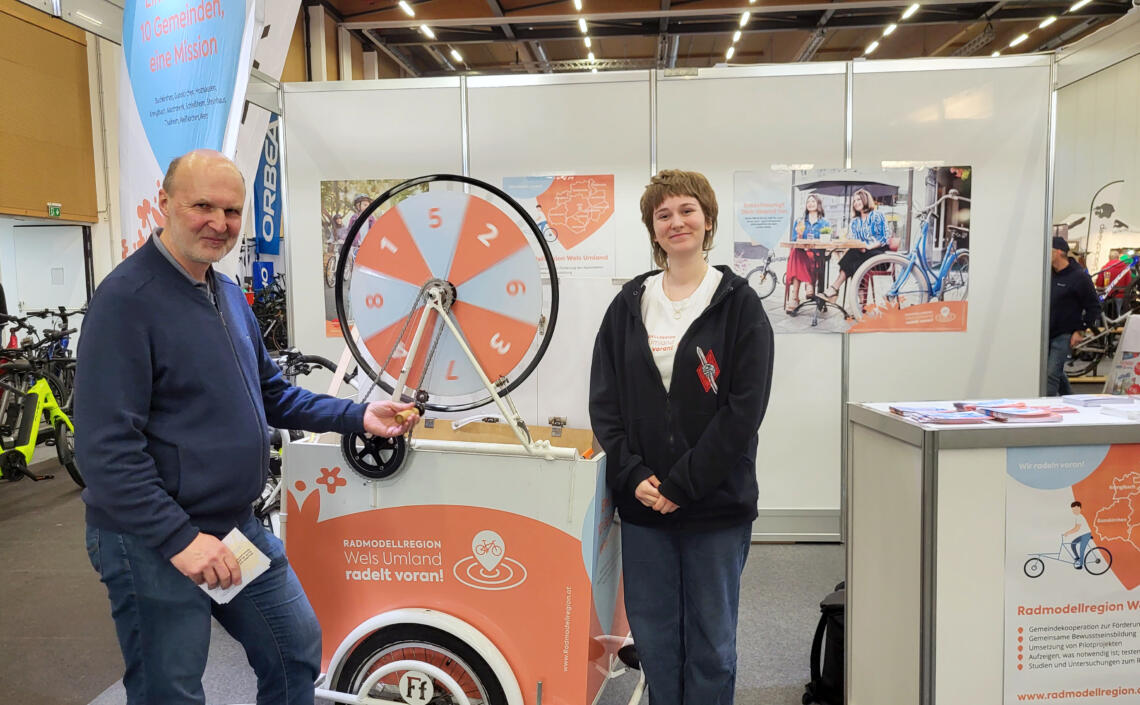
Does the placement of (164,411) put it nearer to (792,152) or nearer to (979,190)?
(792,152)

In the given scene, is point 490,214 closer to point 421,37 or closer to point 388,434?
point 388,434

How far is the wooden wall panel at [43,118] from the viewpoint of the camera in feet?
18.6

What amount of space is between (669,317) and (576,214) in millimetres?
1909

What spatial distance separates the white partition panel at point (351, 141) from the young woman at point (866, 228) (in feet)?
6.63

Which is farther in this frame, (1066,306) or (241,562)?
(1066,306)

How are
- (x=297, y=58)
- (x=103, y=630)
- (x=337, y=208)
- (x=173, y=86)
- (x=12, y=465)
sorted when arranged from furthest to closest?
(x=297, y=58) → (x=12, y=465) → (x=337, y=208) → (x=103, y=630) → (x=173, y=86)

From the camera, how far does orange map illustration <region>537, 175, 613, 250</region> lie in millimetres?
3404

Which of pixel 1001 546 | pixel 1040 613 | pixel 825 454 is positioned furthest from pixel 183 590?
pixel 825 454

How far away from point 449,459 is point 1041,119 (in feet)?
10.9

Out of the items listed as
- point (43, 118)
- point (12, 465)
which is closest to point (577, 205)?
point (12, 465)

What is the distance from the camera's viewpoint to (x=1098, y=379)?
7.86 metres

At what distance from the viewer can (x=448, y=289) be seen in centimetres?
169

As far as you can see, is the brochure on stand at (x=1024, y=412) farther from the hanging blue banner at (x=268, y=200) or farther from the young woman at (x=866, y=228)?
the hanging blue banner at (x=268, y=200)

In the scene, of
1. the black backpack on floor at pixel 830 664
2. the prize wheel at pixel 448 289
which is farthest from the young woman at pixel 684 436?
the black backpack on floor at pixel 830 664
